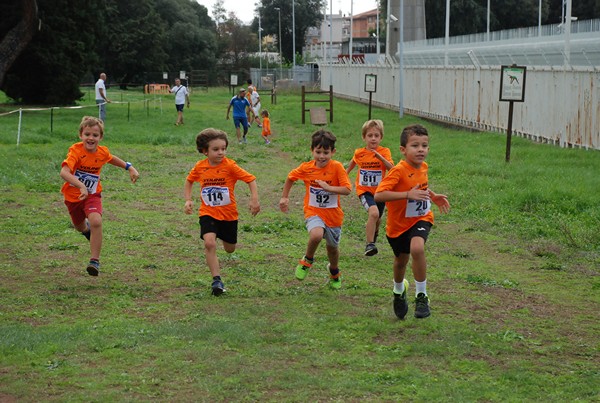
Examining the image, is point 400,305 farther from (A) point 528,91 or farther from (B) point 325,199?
(A) point 528,91

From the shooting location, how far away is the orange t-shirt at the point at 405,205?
803 cm

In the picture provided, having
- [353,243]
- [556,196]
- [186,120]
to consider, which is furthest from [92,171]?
[186,120]

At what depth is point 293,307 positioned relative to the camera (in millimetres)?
8594

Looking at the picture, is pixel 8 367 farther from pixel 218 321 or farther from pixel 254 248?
pixel 254 248

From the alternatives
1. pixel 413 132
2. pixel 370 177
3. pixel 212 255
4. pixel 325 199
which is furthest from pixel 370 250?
pixel 413 132

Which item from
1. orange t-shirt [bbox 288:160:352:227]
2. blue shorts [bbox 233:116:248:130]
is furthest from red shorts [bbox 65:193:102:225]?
blue shorts [bbox 233:116:248:130]

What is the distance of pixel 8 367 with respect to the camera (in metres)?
6.49

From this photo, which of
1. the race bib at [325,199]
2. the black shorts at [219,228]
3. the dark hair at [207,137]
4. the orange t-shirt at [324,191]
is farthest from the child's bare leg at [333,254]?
the dark hair at [207,137]

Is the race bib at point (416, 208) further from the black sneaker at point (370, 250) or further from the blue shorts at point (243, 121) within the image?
the blue shorts at point (243, 121)

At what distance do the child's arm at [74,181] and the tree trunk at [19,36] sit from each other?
2918 centimetres

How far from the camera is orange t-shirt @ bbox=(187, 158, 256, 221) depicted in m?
9.37

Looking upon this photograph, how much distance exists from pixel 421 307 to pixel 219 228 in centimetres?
241

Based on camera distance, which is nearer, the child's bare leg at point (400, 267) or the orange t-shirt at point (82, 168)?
the child's bare leg at point (400, 267)

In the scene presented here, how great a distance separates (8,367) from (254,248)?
5.59m
